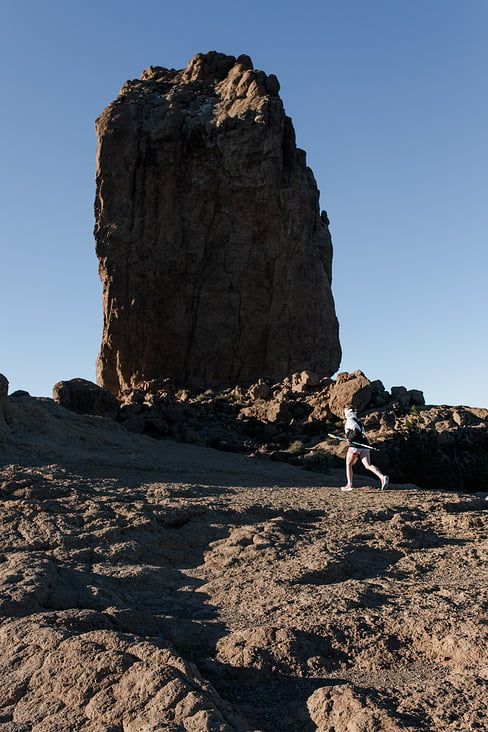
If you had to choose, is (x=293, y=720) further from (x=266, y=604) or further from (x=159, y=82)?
(x=159, y=82)

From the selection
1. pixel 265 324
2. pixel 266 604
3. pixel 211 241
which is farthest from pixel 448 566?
pixel 211 241

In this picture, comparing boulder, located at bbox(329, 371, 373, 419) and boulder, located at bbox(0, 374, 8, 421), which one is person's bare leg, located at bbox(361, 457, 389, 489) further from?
boulder, located at bbox(0, 374, 8, 421)

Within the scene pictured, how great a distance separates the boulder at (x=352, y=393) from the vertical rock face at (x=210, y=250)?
323cm

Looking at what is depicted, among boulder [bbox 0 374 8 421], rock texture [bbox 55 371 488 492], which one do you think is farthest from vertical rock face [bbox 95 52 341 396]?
boulder [bbox 0 374 8 421]

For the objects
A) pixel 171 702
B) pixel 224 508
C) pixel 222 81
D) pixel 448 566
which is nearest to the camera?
pixel 171 702

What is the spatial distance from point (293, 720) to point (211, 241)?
16.0 m

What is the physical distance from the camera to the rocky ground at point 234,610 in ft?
8.27

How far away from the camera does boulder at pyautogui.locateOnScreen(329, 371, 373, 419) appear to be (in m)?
13.5

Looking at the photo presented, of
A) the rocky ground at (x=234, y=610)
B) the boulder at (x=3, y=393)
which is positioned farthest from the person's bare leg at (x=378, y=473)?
the boulder at (x=3, y=393)

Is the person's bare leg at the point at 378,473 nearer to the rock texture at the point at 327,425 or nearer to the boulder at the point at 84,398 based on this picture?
the rock texture at the point at 327,425

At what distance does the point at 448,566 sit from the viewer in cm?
459

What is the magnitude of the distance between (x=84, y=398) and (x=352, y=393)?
18.1ft

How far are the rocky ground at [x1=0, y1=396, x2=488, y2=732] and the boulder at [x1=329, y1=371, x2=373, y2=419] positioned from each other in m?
6.61

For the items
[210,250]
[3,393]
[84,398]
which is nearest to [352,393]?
[84,398]
